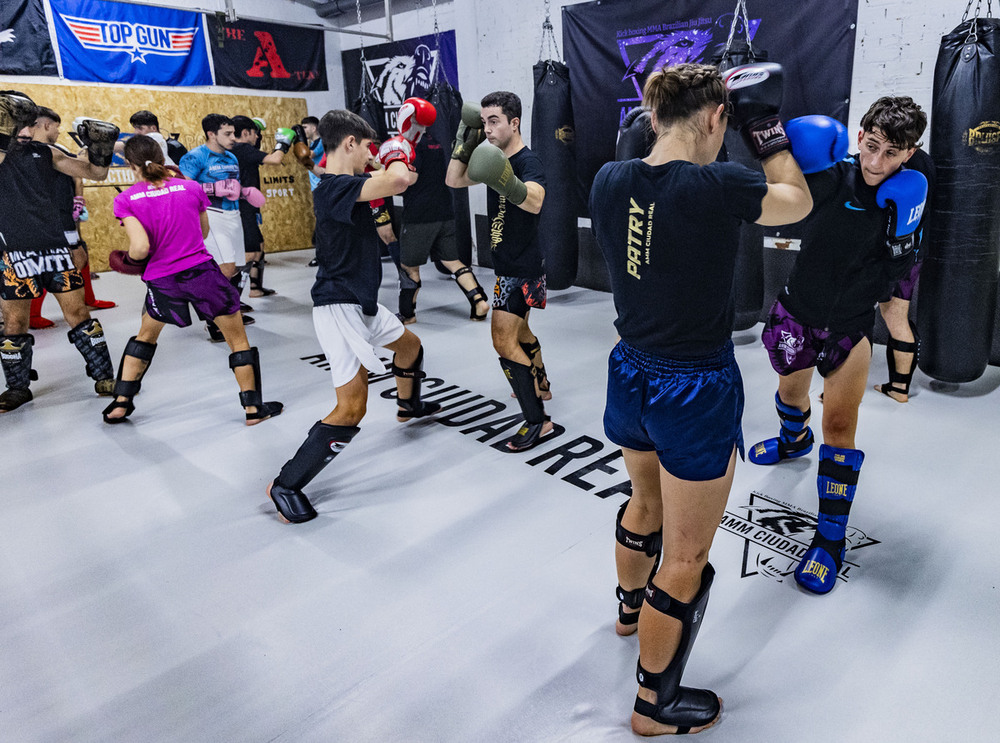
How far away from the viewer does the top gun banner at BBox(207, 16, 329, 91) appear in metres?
8.34

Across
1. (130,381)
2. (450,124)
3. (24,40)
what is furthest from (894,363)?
(24,40)

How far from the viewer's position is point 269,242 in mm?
9039

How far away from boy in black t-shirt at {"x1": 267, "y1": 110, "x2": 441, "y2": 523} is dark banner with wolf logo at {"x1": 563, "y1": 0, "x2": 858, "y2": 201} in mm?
2432

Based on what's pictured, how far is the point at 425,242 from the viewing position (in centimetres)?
535

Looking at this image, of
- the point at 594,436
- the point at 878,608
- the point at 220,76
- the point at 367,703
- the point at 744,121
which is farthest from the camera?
the point at 220,76

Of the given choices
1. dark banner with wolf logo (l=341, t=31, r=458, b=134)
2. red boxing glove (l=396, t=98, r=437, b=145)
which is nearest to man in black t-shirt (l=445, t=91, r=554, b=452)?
red boxing glove (l=396, t=98, r=437, b=145)

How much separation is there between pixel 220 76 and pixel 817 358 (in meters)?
8.47

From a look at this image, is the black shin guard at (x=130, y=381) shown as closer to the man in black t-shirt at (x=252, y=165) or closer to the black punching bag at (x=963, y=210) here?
the man in black t-shirt at (x=252, y=165)

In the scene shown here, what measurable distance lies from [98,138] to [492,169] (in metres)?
Answer: 2.58

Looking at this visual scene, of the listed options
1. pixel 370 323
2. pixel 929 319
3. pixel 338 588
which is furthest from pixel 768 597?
pixel 929 319

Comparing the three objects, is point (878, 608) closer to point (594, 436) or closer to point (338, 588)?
point (594, 436)

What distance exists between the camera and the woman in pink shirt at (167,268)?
10.5 feet

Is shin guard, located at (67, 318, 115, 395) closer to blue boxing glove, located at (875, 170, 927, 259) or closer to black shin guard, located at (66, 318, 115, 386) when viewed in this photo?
black shin guard, located at (66, 318, 115, 386)

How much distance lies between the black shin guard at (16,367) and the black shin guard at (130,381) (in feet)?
2.15
